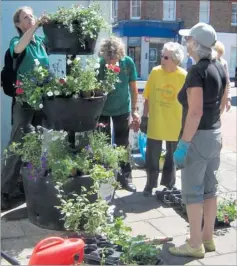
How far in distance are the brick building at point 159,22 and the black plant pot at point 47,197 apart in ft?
86.3

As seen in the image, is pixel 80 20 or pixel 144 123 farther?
pixel 144 123

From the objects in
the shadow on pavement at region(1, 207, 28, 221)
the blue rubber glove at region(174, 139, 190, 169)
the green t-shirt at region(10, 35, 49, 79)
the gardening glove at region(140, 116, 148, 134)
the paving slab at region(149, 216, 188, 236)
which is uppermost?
the green t-shirt at region(10, 35, 49, 79)

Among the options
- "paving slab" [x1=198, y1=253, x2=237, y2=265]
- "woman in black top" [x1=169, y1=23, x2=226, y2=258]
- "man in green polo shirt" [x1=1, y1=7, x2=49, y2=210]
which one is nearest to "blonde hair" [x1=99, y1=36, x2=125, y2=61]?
"man in green polo shirt" [x1=1, y1=7, x2=49, y2=210]

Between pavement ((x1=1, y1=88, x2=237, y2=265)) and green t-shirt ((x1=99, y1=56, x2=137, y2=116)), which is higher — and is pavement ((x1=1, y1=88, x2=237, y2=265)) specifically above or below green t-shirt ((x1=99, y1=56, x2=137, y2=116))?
below

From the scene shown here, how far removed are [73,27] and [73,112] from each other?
72 centimetres

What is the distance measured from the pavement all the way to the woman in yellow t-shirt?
329 millimetres

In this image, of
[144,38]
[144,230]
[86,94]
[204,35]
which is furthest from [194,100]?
[144,38]

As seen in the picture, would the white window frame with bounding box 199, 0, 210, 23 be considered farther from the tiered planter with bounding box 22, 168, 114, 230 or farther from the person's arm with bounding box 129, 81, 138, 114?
the tiered planter with bounding box 22, 168, 114, 230

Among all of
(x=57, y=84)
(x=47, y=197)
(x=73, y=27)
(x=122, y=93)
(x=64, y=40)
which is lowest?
(x=47, y=197)

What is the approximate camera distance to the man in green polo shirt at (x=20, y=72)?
14.2 ft

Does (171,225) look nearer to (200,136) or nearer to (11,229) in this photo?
(200,136)

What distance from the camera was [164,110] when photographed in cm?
491

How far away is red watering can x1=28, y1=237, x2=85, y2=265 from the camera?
278 centimetres

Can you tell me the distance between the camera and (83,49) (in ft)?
13.2
